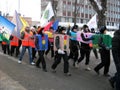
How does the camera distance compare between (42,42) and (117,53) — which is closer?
(117,53)

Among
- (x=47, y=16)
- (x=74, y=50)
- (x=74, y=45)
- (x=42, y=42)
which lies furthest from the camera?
(x=47, y=16)

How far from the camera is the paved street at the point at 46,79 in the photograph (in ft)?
32.7

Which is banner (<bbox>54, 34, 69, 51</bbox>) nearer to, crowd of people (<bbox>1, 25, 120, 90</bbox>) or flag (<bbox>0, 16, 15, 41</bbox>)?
crowd of people (<bbox>1, 25, 120, 90</bbox>)

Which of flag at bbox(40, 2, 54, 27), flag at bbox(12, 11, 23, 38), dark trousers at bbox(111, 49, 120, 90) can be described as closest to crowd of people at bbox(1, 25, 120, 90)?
dark trousers at bbox(111, 49, 120, 90)

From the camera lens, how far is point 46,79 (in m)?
11.1

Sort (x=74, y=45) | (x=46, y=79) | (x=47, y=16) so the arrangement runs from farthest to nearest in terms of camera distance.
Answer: (x=47, y=16) → (x=74, y=45) → (x=46, y=79)

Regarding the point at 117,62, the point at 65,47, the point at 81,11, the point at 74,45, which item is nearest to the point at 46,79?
the point at 65,47

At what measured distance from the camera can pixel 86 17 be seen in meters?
104

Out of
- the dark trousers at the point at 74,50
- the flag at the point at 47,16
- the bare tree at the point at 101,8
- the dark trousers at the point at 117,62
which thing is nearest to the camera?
the dark trousers at the point at 117,62

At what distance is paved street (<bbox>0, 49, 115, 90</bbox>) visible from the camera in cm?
996

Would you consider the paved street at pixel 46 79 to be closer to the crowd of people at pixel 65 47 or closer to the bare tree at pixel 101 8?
the crowd of people at pixel 65 47

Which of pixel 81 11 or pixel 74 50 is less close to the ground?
pixel 81 11

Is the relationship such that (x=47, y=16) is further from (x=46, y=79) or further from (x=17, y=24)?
(x=46, y=79)

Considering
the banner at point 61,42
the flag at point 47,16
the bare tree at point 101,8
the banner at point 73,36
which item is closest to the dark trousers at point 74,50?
the banner at point 73,36
